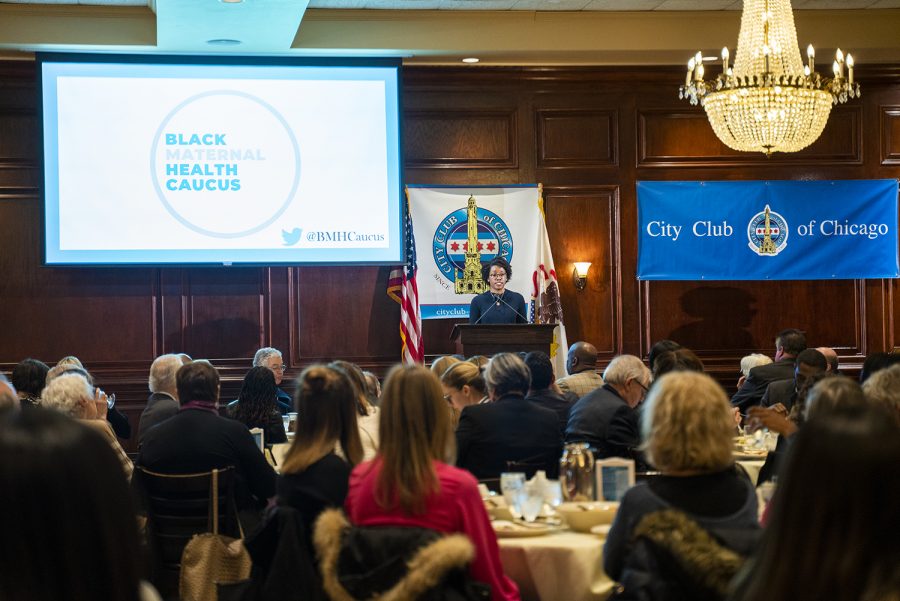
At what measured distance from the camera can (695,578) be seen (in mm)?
2680

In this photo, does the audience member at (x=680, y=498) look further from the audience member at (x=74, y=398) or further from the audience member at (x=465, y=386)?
the audience member at (x=74, y=398)

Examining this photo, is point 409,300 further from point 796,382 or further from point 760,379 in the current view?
point 796,382

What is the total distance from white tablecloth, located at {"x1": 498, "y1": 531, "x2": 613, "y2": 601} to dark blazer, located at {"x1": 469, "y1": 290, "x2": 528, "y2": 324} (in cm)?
554

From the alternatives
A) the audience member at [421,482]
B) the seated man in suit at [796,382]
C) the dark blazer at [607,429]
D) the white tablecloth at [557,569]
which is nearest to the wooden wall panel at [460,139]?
the seated man in suit at [796,382]

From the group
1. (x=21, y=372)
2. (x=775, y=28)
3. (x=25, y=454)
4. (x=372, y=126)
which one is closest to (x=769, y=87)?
(x=775, y=28)

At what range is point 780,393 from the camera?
6992 millimetres

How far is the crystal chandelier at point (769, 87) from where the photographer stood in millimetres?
7723

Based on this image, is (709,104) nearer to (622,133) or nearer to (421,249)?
(622,133)

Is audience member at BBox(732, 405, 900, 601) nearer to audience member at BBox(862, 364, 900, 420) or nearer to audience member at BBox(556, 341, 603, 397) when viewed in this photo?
audience member at BBox(862, 364, 900, 420)

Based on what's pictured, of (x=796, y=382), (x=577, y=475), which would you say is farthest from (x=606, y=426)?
(x=796, y=382)

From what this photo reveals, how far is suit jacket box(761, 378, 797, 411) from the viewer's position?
697cm

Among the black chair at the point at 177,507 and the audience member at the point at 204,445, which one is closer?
the black chair at the point at 177,507

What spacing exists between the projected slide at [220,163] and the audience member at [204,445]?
16.9ft

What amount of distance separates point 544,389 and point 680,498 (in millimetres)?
3087
